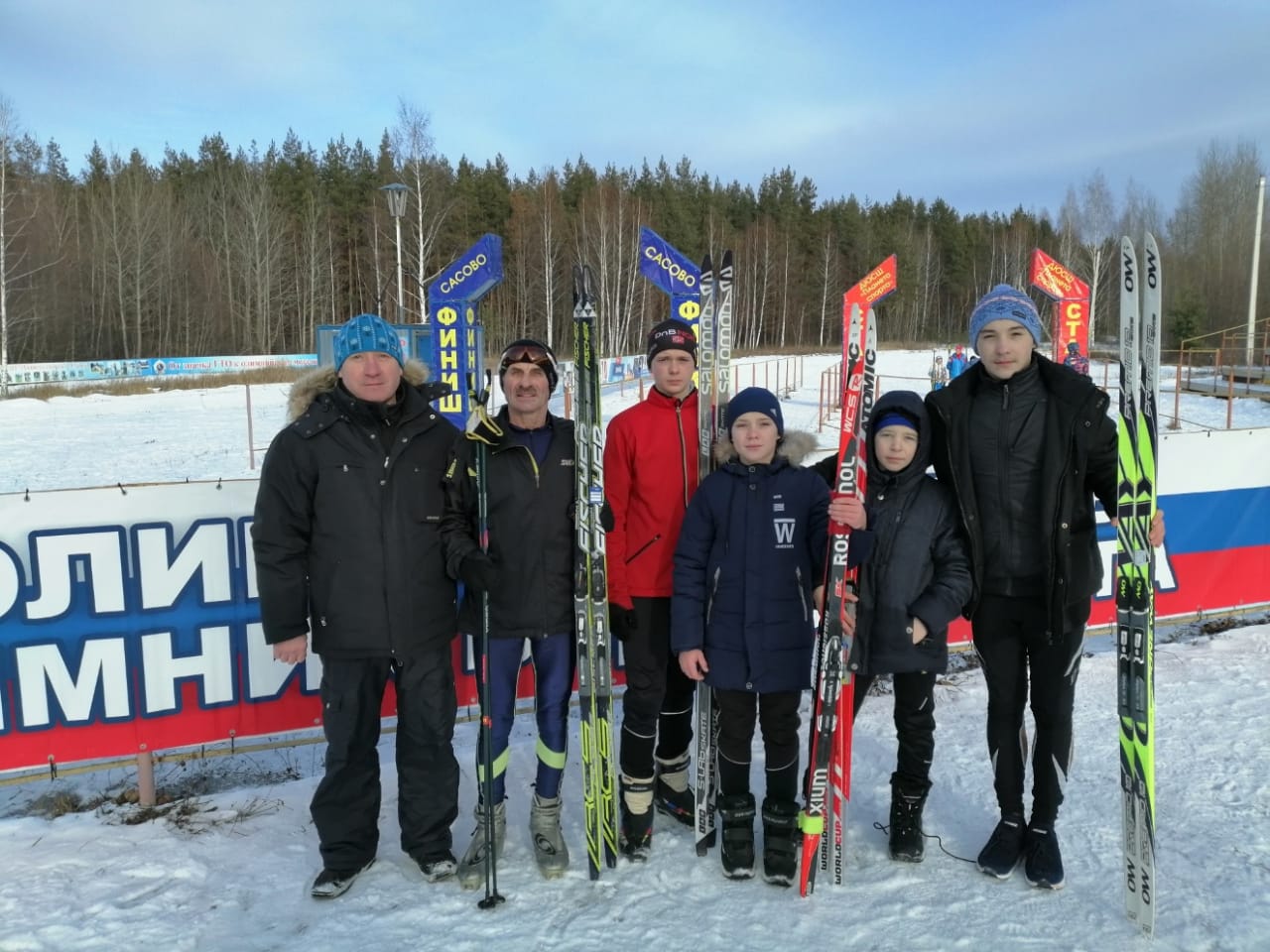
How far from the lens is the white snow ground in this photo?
236 centimetres

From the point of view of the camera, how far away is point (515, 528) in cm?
265

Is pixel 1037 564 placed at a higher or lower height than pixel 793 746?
higher

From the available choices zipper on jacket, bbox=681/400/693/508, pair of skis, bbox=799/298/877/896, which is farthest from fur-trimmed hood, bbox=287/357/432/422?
pair of skis, bbox=799/298/877/896

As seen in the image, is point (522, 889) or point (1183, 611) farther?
point (1183, 611)

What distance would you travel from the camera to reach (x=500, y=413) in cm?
272

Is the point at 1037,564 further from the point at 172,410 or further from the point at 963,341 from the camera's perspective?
the point at 963,341

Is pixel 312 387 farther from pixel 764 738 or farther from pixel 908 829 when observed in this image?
pixel 908 829

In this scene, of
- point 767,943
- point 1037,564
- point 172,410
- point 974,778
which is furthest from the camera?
point 172,410

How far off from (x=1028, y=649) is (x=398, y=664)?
7.18ft

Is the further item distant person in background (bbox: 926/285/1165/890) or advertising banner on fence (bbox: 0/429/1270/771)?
advertising banner on fence (bbox: 0/429/1270/771)

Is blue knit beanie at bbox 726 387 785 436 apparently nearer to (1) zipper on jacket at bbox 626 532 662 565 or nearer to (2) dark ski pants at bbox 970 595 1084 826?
(1) zipper on jacket at bbox 626 532 662 565

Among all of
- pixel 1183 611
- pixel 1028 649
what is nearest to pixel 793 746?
pixel 1028 649

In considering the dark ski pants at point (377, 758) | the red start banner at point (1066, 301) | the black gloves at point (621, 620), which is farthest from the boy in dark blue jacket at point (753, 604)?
the red start banner at point (1066, 301)

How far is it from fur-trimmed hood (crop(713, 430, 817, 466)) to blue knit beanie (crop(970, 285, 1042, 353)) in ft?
2.06
